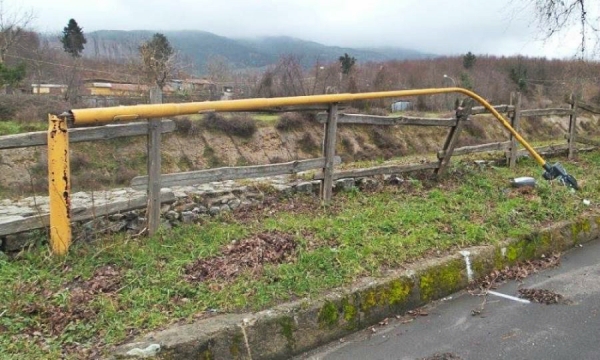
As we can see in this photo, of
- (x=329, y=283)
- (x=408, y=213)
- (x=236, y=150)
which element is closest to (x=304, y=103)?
(x=408, y=213)

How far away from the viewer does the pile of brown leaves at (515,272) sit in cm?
487

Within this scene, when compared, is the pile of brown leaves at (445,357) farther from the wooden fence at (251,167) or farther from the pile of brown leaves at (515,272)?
the wooden fence at (251,167)

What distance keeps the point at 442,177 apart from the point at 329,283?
4.43 meters

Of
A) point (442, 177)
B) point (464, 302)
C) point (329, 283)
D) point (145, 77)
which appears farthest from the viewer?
point (145, 77)

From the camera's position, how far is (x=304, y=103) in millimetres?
5797

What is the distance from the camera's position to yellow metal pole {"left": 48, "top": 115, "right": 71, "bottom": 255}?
13.2 ft

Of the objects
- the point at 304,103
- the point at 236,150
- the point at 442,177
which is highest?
the point at 304,103

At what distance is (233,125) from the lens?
91.4ft

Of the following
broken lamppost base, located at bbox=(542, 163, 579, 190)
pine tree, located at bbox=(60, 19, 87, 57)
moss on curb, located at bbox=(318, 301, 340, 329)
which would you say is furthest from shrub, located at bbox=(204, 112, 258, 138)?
pine tree, located at bbox=(60, 19, 87, 57)

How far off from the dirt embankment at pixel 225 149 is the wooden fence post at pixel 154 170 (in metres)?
13.1

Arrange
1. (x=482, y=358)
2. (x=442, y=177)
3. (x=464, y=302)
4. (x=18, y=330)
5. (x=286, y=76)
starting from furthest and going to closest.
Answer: (x=286, y=76)
(x=442, y=177)
(x=464, y=302)
(x=482, y=358)
(x=18, y=330)

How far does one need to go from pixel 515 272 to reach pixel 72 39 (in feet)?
199

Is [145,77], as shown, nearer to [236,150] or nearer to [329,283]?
[236,150]

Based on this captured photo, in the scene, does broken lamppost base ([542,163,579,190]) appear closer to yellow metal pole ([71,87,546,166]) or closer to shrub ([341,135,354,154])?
yellow metal pole ([71,87,546,166])
